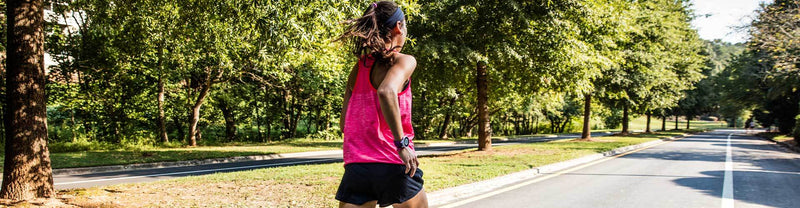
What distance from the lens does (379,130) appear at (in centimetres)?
228

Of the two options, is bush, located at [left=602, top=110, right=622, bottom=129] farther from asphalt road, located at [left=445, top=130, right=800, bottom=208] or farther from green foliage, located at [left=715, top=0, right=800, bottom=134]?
asphalt road, located at [left=445, top=130, right=800, bottom=208]

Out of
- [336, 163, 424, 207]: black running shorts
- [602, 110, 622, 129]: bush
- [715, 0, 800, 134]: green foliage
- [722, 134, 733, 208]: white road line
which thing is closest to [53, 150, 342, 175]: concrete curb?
[336, 163, 424, 207]: black running shorts

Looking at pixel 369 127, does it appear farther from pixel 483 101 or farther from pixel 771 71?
pixel 771 71

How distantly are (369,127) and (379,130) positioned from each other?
54 millimetres

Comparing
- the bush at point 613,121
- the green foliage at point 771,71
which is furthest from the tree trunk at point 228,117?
the bush at point 613,121

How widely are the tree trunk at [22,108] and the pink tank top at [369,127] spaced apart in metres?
6.15

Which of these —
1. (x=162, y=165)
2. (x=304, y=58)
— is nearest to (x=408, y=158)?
(x=162, y=165)

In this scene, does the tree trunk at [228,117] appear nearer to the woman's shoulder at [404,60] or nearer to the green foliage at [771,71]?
the green foliage at [771,71]

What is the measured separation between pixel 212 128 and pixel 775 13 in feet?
99.9

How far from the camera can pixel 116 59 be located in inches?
705

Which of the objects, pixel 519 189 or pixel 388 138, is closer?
pixel 388 138

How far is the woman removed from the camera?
2.21 meters

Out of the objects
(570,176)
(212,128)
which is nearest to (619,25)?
(570,176)

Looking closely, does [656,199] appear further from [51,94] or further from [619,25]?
[51,94]
